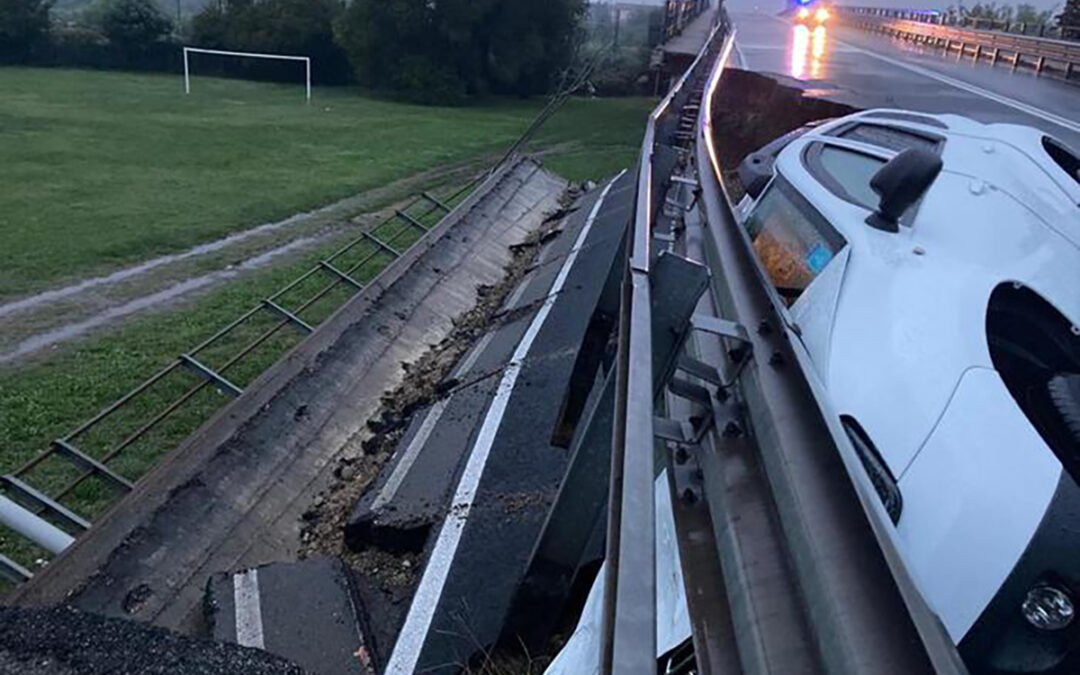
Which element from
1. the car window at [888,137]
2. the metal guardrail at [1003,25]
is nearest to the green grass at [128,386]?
the car window at [888,137]

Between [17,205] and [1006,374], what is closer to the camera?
[1006,374]

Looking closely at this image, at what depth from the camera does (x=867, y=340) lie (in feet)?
11.8

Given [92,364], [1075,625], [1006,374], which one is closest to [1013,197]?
[1006,374]

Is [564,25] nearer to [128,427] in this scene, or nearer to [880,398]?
[128,427]

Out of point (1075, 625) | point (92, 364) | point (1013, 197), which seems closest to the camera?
point (1075, 625)

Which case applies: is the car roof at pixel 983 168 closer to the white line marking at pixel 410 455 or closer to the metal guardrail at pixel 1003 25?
the white line marking at pixel 410 455

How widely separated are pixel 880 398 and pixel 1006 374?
2.89 feet

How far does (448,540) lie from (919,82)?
19993 mm

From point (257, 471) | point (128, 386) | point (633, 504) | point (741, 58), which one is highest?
point (633, 504)

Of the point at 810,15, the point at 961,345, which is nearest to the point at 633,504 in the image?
the point at 961,345

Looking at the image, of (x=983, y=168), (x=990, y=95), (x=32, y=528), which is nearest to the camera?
(x=32, y=528)

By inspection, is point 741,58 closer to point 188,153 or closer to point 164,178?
point 188,153

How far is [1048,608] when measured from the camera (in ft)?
8.48

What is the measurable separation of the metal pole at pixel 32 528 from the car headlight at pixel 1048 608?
12.9 ft
